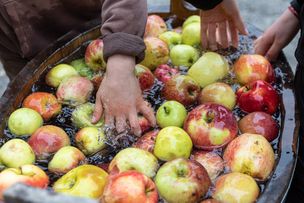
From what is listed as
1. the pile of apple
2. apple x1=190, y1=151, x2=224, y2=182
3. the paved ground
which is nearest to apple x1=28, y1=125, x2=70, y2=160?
the pile of apple

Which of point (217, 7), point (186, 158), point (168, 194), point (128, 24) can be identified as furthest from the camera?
point (217, 7)

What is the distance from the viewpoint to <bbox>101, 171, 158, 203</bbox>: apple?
3.70 feet

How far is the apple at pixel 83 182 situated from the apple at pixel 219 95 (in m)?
0.48

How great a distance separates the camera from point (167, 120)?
4.70 ft

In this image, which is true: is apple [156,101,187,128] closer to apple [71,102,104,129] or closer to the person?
the person

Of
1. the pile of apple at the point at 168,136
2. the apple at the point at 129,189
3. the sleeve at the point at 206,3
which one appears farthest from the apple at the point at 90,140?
the sleeve at the point at 206,3

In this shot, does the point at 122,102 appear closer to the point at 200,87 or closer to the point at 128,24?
the point at 128,24

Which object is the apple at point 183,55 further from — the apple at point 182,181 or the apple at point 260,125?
the apple at point 182,181

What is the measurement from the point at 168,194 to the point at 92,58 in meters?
0.71

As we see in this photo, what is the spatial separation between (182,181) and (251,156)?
0.79 feet

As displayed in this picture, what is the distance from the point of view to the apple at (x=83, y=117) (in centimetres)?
146

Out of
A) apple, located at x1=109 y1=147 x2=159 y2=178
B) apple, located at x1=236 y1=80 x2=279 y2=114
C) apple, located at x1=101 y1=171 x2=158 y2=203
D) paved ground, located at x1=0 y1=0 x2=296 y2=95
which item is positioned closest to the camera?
apple, located at x1=101 y1=171 x2=158 y2=203

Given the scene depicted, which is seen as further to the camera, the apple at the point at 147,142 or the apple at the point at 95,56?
the apple at the point at 95,56

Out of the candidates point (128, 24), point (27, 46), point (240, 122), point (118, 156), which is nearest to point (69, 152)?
point (118, 156)
